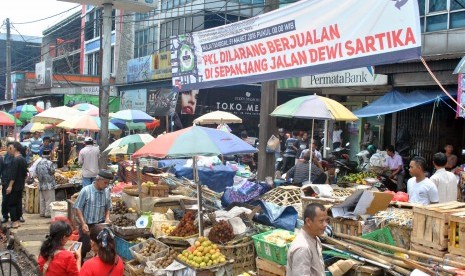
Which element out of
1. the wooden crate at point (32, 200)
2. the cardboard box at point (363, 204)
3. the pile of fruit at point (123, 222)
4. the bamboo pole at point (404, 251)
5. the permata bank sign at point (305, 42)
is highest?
the permata bank sign at point (305, 42)

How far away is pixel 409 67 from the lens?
44.8 ft

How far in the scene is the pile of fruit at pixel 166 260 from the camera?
700 centimetres

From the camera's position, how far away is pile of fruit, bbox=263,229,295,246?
613 cm

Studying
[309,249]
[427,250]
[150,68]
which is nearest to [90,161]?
[427,250]

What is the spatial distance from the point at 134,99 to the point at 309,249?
89.8 feet

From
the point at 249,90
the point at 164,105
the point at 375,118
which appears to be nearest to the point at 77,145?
the point at 164,105

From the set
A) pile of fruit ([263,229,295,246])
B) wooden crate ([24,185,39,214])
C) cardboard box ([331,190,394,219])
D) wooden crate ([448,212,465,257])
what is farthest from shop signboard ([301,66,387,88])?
wooden crate ([24,185,39,214])

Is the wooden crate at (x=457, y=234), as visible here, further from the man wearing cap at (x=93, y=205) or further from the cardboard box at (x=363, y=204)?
the man wearing cap at (x=93, y=205)

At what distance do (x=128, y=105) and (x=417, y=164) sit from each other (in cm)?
2633

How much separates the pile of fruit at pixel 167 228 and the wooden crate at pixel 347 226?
269 cm

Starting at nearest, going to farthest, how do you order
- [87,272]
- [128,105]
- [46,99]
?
[87,272], [128,105], [46,99]

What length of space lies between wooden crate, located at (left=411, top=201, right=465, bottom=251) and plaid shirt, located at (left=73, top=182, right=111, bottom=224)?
4686mm

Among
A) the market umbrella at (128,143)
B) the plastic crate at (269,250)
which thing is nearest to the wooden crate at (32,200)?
the market umbrella at (128,143)

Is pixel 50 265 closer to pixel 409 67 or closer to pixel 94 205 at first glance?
pixel 94 205
